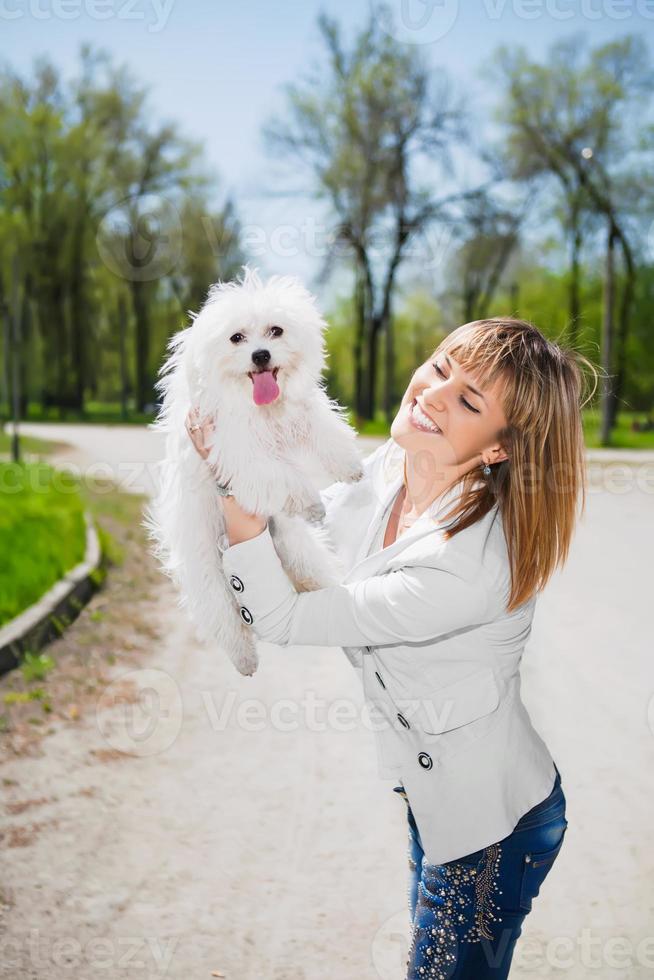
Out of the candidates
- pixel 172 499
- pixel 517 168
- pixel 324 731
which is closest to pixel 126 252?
pixel 517 168

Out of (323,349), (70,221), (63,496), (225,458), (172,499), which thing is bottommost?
(63,496)

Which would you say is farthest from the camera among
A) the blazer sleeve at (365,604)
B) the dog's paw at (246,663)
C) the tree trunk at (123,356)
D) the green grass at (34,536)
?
the tree trunk at (123,356)

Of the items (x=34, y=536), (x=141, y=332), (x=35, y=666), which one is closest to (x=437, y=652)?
(x=35, y=666)

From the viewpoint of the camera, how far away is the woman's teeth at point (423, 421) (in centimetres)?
216

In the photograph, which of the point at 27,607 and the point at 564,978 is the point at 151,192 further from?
the point at 564,978

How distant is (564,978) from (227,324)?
2616 millimetres

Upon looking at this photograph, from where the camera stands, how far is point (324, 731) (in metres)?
5.39

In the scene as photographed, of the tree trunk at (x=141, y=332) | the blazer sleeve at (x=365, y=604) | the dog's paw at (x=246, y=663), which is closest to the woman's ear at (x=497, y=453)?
the blazer sleeve at (x=365, y=604)

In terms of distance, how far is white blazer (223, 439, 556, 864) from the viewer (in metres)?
2.04

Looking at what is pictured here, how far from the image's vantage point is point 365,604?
2.04 meters
